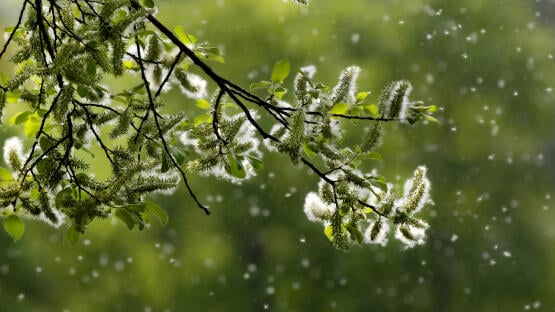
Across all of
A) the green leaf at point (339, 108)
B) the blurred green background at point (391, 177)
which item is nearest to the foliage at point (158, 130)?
the green leaf at point (339, 108)

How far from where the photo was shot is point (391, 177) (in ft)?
19.5

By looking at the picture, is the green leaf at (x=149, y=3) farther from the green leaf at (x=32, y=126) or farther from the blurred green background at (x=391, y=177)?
the blurred green background at (x=391, y=177)

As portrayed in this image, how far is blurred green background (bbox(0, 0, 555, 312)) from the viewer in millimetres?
5742

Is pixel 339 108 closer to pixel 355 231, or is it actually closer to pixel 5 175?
pixel 355 231

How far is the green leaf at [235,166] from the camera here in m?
1.16

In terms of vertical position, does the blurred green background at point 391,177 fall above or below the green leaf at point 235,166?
above

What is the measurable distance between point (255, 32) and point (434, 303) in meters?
3.22

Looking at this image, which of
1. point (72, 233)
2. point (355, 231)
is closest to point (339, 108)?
point (355, 231)

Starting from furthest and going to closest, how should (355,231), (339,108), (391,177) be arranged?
(391,177) < (355,231) < (339,108)

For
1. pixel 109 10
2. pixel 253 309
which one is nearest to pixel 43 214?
pixel 109 10

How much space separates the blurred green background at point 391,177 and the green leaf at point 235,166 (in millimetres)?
4413

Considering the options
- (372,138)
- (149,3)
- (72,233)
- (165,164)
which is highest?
(149,3)

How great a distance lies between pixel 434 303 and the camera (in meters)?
6.12

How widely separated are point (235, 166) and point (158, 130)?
16 cm
